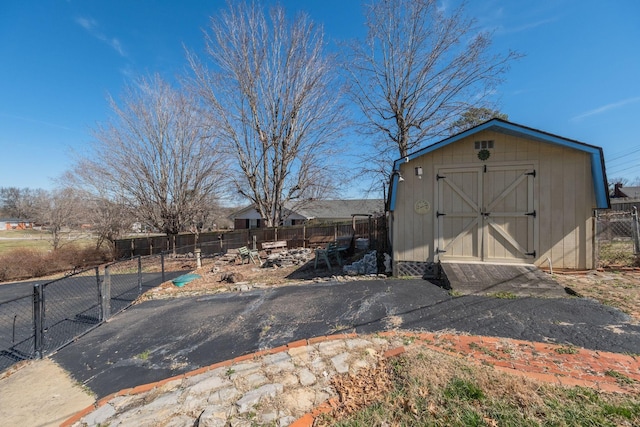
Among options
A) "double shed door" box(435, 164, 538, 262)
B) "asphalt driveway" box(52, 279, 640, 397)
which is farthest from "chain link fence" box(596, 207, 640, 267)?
"asphalt driveway" box(52, 279, 640, 397)

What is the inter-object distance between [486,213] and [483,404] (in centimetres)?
477

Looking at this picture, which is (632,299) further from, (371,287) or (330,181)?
(330,181)

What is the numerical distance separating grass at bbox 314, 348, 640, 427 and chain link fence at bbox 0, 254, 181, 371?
476cm

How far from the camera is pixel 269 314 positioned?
15.6 ft

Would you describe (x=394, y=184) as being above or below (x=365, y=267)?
above

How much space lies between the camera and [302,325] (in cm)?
409

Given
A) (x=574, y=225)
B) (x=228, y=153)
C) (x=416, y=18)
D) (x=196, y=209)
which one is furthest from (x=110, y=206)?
(x=574, y=225)

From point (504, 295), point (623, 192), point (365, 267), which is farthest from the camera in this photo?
point (623, 192)

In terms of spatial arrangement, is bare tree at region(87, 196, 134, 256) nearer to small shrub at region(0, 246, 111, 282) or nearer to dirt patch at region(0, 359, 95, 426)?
small shrub at region(0, 246, 111, 282)

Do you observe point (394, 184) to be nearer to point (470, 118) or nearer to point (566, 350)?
point (566, 350)

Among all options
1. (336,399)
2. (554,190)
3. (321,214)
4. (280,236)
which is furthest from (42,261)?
(321,214)

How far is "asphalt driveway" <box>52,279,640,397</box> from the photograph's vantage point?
333cm

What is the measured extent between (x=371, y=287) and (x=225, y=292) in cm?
361

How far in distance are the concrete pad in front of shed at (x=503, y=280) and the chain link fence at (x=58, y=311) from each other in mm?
6499
